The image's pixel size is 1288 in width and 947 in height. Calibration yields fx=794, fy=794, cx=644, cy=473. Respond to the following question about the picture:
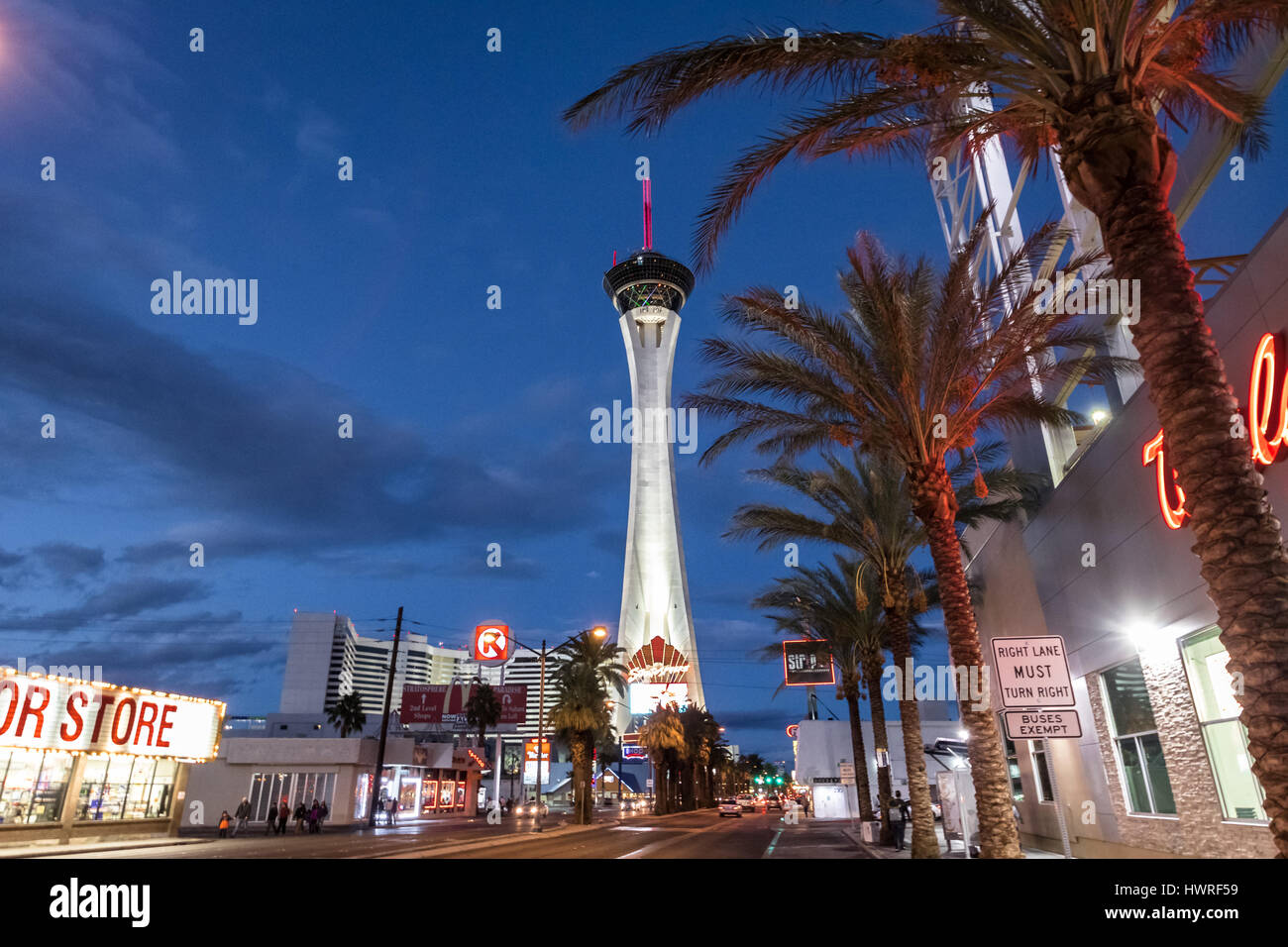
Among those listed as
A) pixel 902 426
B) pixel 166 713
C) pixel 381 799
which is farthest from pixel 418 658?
pixel 902 426

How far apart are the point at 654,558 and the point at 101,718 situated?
7399cm

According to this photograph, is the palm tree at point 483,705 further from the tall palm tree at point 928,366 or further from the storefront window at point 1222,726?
the storefront window at point 1222,726

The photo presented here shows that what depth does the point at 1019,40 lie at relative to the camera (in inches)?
327

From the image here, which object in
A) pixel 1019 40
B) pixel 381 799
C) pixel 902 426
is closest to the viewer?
pixel 1019 40

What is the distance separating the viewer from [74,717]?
2458 centimetres

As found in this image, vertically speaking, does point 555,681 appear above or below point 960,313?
below

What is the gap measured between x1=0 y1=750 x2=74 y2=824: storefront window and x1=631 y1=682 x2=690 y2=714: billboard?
233 ft

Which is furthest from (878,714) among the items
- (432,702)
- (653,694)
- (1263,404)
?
(653,694)

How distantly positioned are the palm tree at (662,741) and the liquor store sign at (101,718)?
118 ft

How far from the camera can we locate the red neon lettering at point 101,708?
25375 mm

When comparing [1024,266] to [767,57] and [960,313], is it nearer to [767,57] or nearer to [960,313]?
[960,313]

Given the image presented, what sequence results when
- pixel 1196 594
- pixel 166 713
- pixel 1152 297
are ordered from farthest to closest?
pixel 166 713
pixel 1196 594
pixel 1152 297

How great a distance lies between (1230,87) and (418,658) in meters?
198

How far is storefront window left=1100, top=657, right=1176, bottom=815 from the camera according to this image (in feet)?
50.8
